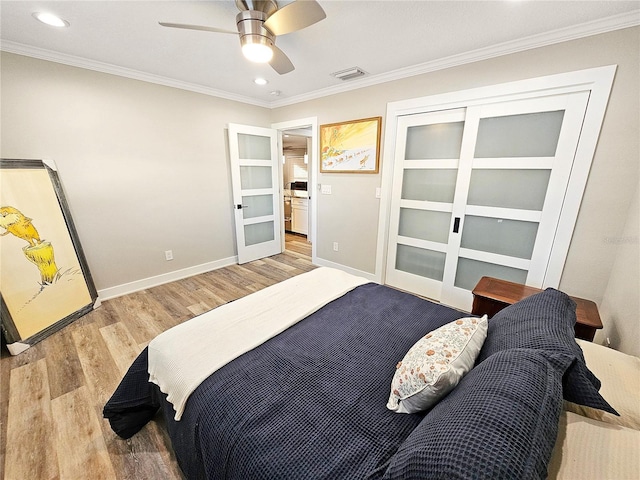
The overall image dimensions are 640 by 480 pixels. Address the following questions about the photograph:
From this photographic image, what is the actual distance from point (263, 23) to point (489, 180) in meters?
2.22

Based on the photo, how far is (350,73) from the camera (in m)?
2.62

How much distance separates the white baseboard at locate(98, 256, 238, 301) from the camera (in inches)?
113

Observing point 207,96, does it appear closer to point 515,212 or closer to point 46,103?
point 46,103

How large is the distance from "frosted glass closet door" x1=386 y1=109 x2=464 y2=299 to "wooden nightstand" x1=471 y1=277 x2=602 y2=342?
76 cm

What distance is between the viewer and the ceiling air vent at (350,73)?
255 centimetres

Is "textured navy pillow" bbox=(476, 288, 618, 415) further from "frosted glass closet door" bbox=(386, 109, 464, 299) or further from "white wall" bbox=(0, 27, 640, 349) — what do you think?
"frosted glass closet door" bbox=(386, 109, 464, 299)

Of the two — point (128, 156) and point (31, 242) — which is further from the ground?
point (128, 156)

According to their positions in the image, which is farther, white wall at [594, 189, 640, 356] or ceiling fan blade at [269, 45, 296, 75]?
ceiling fan blade at [269, 45, 296, 75]

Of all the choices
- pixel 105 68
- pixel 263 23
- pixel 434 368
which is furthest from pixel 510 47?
pixel 105 68

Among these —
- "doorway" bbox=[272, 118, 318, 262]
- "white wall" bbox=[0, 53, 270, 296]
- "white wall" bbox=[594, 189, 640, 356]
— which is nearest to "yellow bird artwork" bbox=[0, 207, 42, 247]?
"white wall" bbox=[0, 53, 270, 296]

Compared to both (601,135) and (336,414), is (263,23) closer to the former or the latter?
(336,414)

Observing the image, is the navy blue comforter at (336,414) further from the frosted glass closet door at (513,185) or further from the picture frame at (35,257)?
the picture frame at (35,257)

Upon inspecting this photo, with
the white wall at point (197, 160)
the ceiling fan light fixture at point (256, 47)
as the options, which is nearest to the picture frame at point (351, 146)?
the white wall at point (197, 160)

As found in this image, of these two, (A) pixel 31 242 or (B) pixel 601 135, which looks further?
(A) pixel 31 242
